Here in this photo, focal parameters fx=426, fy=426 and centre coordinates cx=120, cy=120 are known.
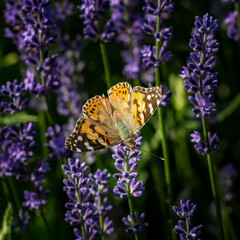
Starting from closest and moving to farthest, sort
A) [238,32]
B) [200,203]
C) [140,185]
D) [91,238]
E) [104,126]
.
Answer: [140,185], [91,238], [104,126], [238,32], [200,203]

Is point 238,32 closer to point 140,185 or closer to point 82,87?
point 82,87

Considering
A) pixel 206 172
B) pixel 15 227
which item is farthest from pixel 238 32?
pixel 15 227

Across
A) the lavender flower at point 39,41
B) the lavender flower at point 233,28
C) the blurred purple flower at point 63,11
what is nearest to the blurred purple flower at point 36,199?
the lavender flower at point 39,41

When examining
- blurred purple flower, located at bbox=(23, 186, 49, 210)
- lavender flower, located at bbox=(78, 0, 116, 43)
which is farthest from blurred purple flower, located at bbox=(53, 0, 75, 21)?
blurred purple flower, located at bbox=(23, 186, 49, 210)

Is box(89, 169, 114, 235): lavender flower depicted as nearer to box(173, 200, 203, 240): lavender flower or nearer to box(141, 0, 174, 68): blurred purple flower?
box(173, 200, 203, 240): lavender flower

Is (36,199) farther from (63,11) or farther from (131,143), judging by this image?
(63,11)

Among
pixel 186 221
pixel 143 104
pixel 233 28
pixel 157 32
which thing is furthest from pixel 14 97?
pixel 233 28

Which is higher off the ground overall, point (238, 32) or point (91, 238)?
point (238, 32)

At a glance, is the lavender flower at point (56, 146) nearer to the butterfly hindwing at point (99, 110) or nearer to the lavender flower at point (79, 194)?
the butterfly hindwing at point (99, 110)
